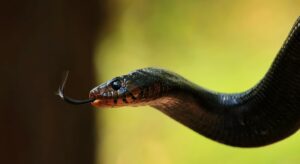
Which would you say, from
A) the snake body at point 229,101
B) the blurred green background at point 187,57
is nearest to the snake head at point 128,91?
the snake body at point 229,101

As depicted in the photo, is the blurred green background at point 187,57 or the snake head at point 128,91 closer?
the snake head at point 128,91

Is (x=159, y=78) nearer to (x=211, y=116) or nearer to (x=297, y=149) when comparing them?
(x=211, y=116)

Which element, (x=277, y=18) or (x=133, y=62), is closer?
(x=277, y=18)

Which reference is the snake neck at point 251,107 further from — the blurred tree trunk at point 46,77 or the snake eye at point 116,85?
the blurred tree trunk at point 46,77

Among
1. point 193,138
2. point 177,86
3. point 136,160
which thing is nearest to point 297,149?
point 193,138

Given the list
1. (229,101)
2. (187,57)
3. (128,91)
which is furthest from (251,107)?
(187,57)

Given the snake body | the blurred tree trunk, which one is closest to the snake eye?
the snake body
